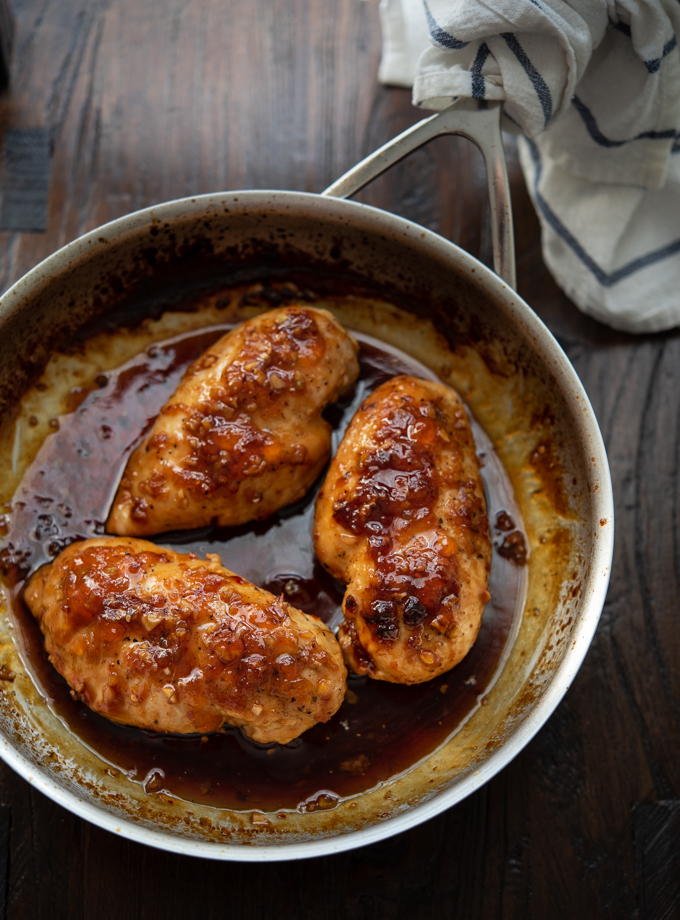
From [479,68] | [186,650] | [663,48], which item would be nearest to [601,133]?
[663,48]

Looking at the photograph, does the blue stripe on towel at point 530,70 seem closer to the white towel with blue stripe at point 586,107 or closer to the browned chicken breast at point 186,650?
the white towel with blue stripe at point 586,107

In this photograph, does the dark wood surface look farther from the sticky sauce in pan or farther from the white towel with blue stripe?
the sticky sauce in pan

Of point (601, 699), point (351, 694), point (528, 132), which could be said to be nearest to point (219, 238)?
point (528, 132)

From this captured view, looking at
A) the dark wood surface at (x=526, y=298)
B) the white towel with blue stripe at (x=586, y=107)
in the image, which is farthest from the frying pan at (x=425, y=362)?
the dark wood surface at (x=526, y=298)


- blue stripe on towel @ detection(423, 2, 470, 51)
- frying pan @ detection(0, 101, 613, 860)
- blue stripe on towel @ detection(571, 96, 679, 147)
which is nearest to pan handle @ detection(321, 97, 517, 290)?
frying pan @ detection(0, 101, 613, 860)

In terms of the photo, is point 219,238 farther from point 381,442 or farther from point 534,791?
point 534,791

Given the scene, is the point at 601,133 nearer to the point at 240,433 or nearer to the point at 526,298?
the point at 526,298
